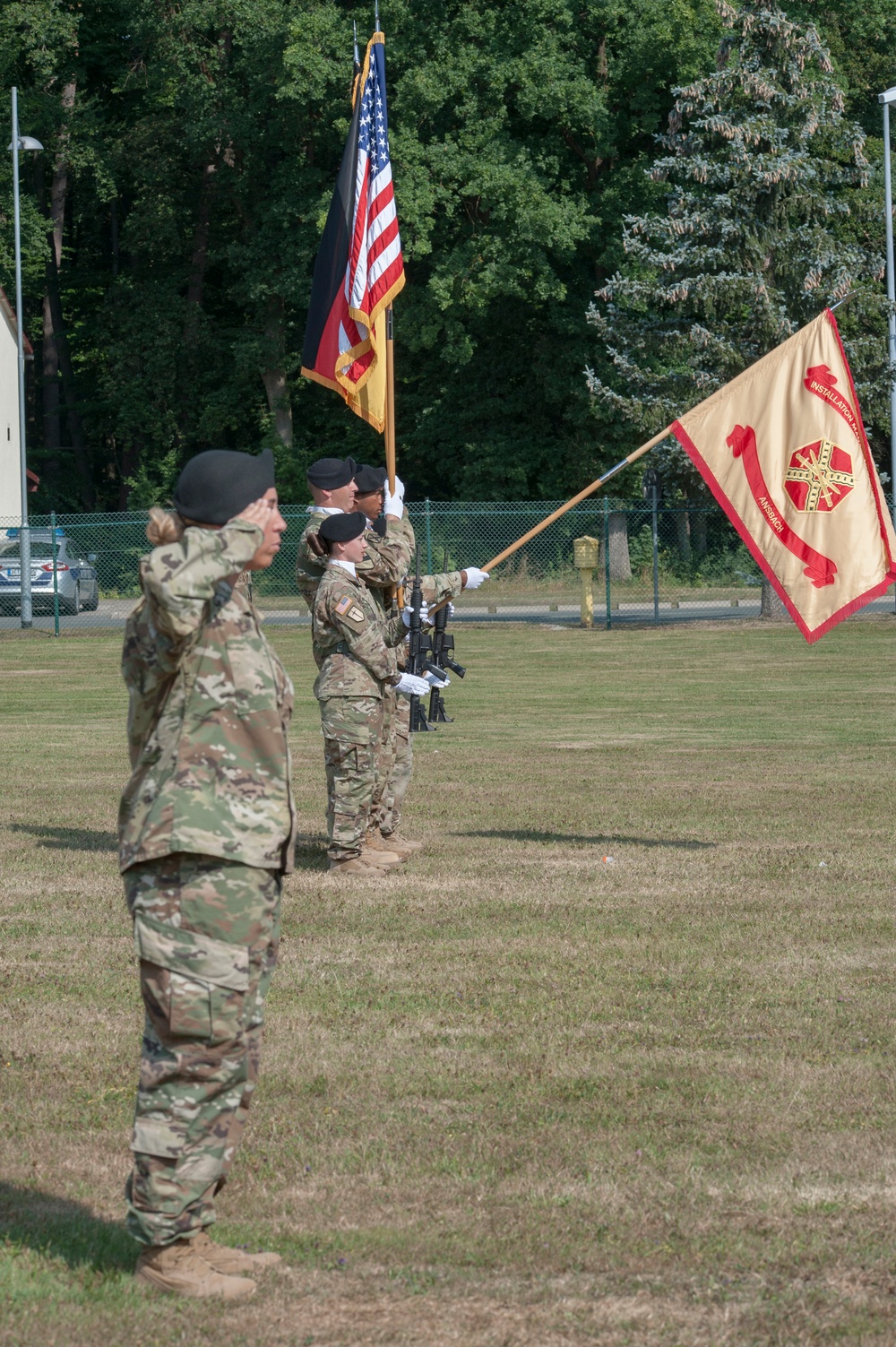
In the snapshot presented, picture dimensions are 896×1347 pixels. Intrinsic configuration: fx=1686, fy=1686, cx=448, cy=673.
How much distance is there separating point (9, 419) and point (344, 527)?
48.4 m

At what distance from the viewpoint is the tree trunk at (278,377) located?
49.8 m

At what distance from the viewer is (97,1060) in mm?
6105

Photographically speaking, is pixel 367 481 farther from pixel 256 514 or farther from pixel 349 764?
pixel 256 514

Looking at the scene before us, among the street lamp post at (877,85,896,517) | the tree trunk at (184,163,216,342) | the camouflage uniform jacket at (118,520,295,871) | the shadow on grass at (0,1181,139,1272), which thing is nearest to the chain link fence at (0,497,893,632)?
the street lamp post at (877,85,896,517)

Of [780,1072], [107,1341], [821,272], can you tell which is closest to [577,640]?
[821,272]

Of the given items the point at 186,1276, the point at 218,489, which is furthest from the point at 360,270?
the point at 186,1276

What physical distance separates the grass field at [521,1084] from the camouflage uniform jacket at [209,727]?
1.12 meters

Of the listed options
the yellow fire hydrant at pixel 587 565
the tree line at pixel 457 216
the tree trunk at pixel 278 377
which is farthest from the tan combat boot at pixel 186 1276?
the tree trunk at pixel 278 377

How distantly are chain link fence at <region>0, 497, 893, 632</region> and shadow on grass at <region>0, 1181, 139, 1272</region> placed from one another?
28.6 meters

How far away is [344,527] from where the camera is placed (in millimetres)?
9047

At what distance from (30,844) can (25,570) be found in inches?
949

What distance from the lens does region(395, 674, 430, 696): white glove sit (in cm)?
997

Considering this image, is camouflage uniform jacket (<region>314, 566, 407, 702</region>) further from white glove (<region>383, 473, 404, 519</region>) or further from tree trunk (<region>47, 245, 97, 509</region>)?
tree trunk (<region>47, 245, 97, 509</region>)

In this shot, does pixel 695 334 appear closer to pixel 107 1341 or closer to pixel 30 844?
pixel 30 844
